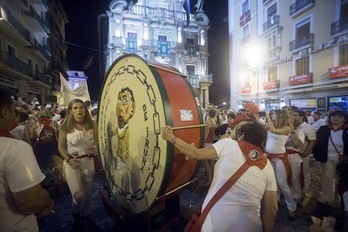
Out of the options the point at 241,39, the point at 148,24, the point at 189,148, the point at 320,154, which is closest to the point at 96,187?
the point at 189,148

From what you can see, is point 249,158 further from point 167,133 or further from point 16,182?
point 16,182

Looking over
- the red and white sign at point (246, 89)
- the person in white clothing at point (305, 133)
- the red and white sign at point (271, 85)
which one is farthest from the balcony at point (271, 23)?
the person in white clothing at point (305, 133)

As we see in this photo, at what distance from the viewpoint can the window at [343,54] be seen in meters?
16.0

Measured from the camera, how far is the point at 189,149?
6.82ft

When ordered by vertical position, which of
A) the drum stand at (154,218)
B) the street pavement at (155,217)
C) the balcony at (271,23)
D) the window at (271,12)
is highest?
the window at (271,12)

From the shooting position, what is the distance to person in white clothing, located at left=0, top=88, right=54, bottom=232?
1.40 metres

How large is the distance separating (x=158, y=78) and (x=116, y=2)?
3230 cm

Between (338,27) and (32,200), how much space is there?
2111cm

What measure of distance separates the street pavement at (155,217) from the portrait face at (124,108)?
47.1 inches

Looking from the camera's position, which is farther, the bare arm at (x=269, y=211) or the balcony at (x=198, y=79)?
the balcony at (x=198, y=79)

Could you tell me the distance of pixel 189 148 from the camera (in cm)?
208

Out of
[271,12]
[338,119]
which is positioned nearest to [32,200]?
[338,119]

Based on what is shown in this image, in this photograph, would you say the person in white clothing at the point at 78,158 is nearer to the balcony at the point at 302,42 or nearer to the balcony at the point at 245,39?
the balcony at the point at 302,42

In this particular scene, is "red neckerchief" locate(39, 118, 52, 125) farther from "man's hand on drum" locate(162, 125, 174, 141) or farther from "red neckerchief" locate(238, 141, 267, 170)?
"red neckerchief" locate(238, 141, 267, 170)
